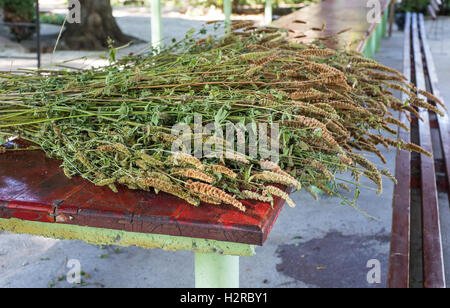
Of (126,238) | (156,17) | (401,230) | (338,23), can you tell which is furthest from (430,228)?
(156,17)

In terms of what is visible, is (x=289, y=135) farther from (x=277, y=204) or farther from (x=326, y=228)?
(x=326, y=228)

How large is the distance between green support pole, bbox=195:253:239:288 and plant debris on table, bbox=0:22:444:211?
247 millimetres

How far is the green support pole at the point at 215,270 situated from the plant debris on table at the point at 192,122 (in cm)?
25

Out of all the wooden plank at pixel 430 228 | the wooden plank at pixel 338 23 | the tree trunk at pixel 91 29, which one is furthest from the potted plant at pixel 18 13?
the wooden plank at pixel 430 228

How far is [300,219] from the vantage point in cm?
299

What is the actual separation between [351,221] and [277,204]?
210 centimetres

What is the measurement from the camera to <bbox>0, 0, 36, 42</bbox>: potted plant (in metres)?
7.65

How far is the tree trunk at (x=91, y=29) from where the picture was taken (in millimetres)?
8195

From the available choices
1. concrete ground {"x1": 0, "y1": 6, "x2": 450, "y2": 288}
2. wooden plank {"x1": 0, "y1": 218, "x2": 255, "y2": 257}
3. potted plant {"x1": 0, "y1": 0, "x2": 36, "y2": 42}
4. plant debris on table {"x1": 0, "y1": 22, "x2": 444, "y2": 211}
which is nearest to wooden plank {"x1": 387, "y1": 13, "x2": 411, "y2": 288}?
concrete ground {"x1": 0, "y1": 6, "x2": 450, "y2": 288}

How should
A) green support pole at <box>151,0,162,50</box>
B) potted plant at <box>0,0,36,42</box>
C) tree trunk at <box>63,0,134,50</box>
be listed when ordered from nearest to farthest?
green support pole at <box>151,0,162,50</box> < potted plant at <box>0,0,36,42</box> < tree trunk at <box>63,0,134,50</box>

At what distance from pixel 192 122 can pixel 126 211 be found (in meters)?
0.26

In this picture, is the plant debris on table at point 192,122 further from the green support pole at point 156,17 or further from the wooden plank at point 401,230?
the green support pole at point 156,17

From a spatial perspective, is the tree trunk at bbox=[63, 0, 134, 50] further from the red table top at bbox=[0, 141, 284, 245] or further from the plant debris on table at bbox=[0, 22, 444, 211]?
the red table top at bbox=[0, 141, 284, 245]
